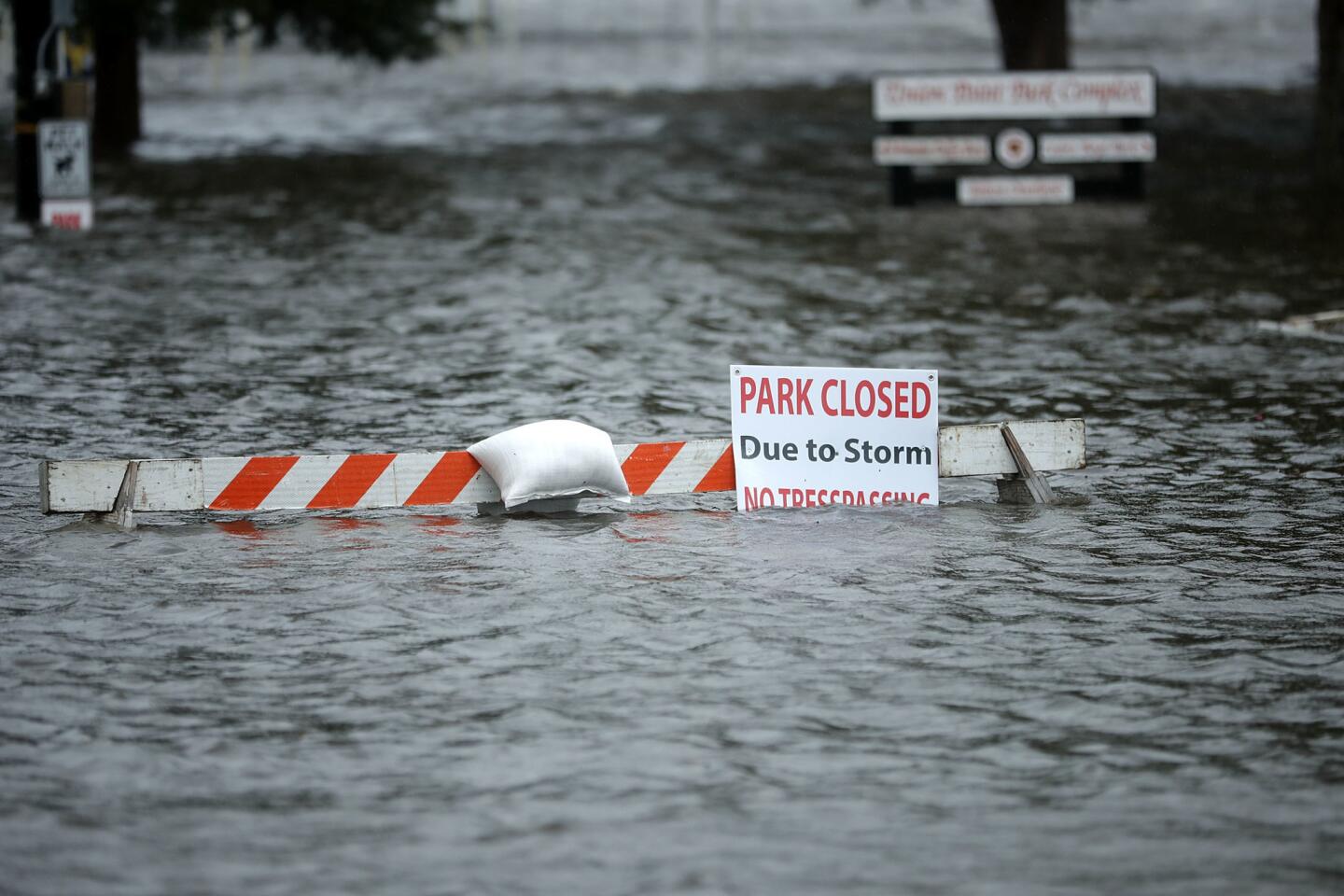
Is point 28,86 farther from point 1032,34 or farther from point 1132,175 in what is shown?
point 1032,34

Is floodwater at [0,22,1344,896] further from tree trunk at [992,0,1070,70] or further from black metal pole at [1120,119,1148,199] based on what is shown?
tree trunk at [992,0,1070,70]

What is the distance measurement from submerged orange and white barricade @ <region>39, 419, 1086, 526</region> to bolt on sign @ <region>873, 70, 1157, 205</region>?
13.6 meters

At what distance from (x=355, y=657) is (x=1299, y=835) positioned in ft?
12.0

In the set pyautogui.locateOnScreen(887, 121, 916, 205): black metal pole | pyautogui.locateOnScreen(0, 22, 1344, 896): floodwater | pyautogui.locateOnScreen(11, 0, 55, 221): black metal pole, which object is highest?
pyautogui.locateOnScreen(11, 0, 55, 221): black metal pole

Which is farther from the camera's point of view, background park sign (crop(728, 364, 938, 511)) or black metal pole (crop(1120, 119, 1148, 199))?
black metal pole (crop(1120, 119, 1148, 199))

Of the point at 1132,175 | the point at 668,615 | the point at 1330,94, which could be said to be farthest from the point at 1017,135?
the point at 668,615

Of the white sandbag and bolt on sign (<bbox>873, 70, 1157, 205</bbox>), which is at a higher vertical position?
bolt on sign (<bbox>873, 70, 1157, 205</bbox>)

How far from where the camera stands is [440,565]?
9.38m

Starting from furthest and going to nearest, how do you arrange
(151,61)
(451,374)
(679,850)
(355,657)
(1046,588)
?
(151,61) < (451,374) < (1046,588) < (355,657) < (679,850)

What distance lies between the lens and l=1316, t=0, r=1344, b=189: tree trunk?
24.7 m

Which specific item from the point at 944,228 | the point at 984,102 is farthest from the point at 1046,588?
the point at 984,102

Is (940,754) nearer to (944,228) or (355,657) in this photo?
(355,657)

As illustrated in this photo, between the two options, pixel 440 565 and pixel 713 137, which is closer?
pixel 440 565

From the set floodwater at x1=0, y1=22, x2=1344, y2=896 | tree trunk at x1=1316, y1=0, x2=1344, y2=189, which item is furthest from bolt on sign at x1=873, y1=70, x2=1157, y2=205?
floodwater at x1=0, y1=22, x2=1344, y2=896
